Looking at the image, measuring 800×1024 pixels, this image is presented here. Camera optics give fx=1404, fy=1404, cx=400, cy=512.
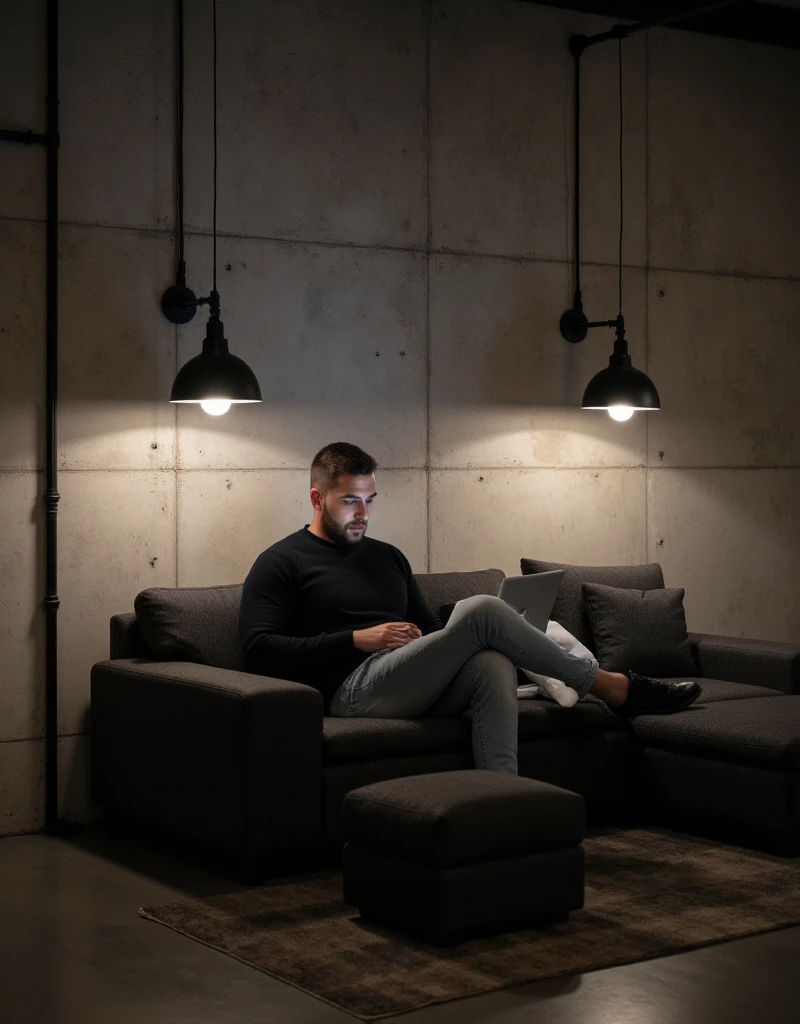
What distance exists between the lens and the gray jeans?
4.68 m

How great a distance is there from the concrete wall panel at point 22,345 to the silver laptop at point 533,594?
1.79 m

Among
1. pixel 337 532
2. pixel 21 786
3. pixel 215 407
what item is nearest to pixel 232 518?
pixel 215 407

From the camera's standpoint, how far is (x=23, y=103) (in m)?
5.15

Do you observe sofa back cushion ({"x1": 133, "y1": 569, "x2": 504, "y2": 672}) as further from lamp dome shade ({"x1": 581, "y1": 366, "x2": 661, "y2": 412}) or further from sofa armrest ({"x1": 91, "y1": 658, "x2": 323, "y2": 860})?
lamp dome shade ({"x1": 581, "y1": 366, "x2": 661, "y2": 412})

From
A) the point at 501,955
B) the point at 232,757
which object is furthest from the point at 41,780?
the point at 501,955

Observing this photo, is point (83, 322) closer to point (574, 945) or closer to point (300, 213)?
point (300, 213)

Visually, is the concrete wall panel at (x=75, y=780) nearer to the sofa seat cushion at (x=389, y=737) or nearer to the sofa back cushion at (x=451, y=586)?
the sofa seat cushion at (x=389, y=737)

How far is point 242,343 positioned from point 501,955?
2.84 m

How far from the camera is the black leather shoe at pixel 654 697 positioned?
16.9ft

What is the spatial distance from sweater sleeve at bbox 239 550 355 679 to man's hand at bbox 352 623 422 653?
3cm

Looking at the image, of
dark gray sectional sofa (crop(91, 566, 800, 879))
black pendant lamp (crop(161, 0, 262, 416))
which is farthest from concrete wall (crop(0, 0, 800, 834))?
Answer: dark gray sectional sofa (crop(91, 566, 800, 879))

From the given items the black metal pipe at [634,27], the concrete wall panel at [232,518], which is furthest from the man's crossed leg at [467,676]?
the black metal pipe at [634,27]

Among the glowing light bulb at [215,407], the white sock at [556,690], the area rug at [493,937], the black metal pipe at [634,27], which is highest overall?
the black metal pipe at [634,27]

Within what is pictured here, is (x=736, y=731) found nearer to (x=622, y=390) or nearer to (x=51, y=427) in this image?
(x=622, y=390)
